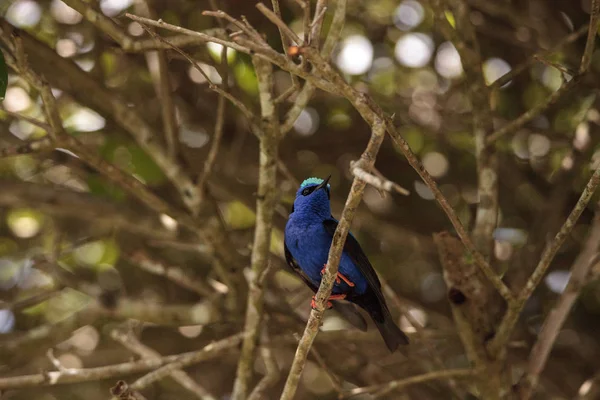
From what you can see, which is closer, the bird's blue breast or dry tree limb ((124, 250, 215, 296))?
the bird's blue breast

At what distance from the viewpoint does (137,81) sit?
6.71 m

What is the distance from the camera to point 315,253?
179 inches

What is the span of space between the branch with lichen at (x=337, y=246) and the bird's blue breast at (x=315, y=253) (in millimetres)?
1133

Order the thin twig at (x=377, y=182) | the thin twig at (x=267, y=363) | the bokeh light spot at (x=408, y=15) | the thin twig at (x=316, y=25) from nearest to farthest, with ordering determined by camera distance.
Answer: the thin twig at (x=377, y=182) → the thin twig at (x=316, y=25) → the thin twig at (x=267, y=363) → the bokeh light spot at (x=408, y=15)

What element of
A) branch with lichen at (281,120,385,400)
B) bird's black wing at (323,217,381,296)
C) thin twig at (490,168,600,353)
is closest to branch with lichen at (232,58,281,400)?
bird's black wing at (323,217,381,296)

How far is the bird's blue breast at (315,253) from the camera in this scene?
4562 mm

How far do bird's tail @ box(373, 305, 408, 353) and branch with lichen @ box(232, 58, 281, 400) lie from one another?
2.47 ft

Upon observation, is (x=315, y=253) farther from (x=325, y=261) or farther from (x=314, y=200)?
(x=314, y=200)

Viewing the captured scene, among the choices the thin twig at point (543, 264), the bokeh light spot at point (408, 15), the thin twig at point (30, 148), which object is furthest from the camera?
the bokeh light spot at point (408, 15)

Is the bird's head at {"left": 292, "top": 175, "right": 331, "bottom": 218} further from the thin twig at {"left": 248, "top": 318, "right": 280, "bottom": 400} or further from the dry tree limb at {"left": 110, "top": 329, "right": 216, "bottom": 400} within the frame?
the dry tree limb at {"left": 110, "top": 329, "right": 216, "bottom": 400}

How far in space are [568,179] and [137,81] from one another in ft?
12.1

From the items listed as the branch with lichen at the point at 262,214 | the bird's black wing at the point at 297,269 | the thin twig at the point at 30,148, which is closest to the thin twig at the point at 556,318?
the bird's black wing at the point at 297,269

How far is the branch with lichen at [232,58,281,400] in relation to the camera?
4.09 metres

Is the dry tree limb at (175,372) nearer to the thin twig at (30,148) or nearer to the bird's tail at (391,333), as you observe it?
the bird's tail at (391,333)
